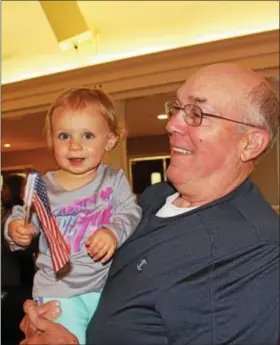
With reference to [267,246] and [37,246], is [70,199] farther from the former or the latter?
[267,246]

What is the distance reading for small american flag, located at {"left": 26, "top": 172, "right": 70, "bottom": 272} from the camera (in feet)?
1.57

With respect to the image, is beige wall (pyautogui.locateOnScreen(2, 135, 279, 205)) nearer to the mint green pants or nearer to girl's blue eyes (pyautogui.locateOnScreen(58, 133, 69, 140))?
girl's blue eyes (pyautogui.locateOnScreen(58, 133, 69, 140))

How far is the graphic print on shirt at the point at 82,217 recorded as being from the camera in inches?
23.2

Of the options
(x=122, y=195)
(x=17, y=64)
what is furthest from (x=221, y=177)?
(x=17, y=64)

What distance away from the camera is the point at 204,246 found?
0.63 meters

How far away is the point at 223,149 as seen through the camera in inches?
27.3

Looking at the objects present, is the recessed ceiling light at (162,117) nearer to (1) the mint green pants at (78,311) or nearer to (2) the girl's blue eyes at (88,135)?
(2) the girl's blue eyes at (88,135)

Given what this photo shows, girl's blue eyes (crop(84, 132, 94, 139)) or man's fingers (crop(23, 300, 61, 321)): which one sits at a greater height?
girl's blue eyes (crop(84, 132, 94, 139))

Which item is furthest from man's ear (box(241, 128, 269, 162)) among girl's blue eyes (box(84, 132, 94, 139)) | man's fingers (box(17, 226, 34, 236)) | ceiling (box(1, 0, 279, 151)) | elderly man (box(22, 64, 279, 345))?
ceiling (box(1, 0, 279, 151))

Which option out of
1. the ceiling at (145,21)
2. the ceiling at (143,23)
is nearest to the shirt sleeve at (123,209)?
the ceiling at (143,23)

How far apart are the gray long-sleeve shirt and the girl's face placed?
0.09 ft

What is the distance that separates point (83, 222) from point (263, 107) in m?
0.28

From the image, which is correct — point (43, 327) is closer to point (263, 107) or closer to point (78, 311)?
point (78, 311)

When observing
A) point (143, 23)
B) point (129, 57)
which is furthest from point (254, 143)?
point (143, 23)
